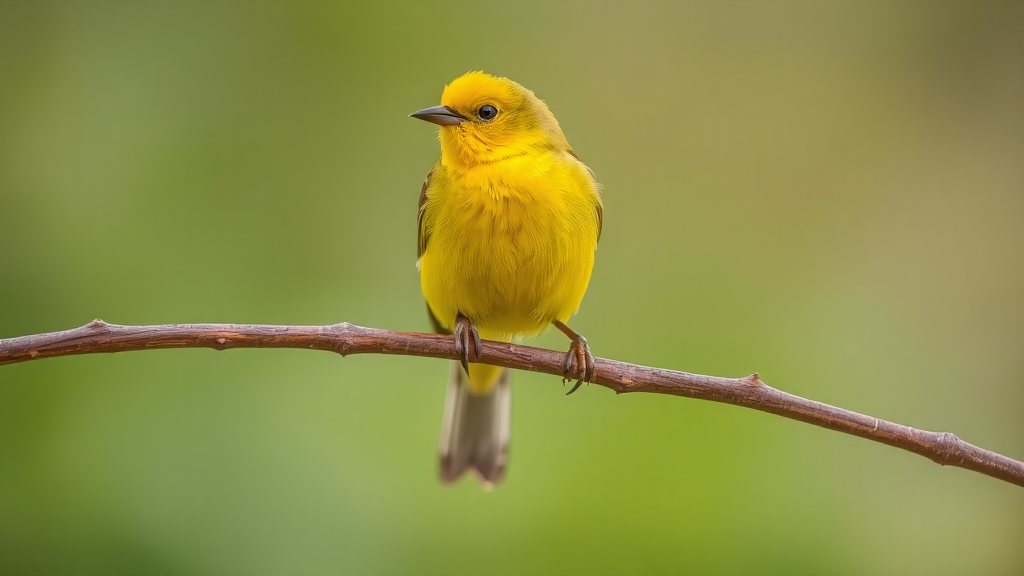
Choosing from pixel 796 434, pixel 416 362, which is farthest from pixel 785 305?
pixel 416 362

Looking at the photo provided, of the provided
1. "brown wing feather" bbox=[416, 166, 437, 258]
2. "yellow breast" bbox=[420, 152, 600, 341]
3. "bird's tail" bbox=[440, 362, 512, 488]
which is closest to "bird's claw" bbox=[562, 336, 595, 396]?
"yellow breast" bbox=[420, 152, 600, 341]

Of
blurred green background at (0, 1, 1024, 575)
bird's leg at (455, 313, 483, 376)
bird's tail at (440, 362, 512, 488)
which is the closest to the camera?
bird's leg at (455, 313, 483, 376)

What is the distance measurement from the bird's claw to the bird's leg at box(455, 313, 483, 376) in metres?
0.35

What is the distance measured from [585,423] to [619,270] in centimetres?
114

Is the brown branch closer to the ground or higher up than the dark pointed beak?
closer to the ground

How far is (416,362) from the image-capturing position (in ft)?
15.8

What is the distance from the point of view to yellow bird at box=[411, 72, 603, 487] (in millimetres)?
3734

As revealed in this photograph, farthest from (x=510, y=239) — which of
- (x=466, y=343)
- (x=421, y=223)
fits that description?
(x=421, y=223)

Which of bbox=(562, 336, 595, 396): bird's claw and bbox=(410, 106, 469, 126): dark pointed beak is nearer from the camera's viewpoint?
bbox=(562, 336, 595, 396): bird's claw

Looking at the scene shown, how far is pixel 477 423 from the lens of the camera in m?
4.85

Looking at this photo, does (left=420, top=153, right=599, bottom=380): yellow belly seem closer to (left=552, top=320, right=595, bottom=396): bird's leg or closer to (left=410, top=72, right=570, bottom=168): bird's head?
(left=410, top=72, right=570, bottom=168): bird's head

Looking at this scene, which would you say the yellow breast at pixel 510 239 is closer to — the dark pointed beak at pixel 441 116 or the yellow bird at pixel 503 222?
the yellow bird at pixel 503 222

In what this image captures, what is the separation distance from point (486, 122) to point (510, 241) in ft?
2.19

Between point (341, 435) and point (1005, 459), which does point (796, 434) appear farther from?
point (341, 435)
